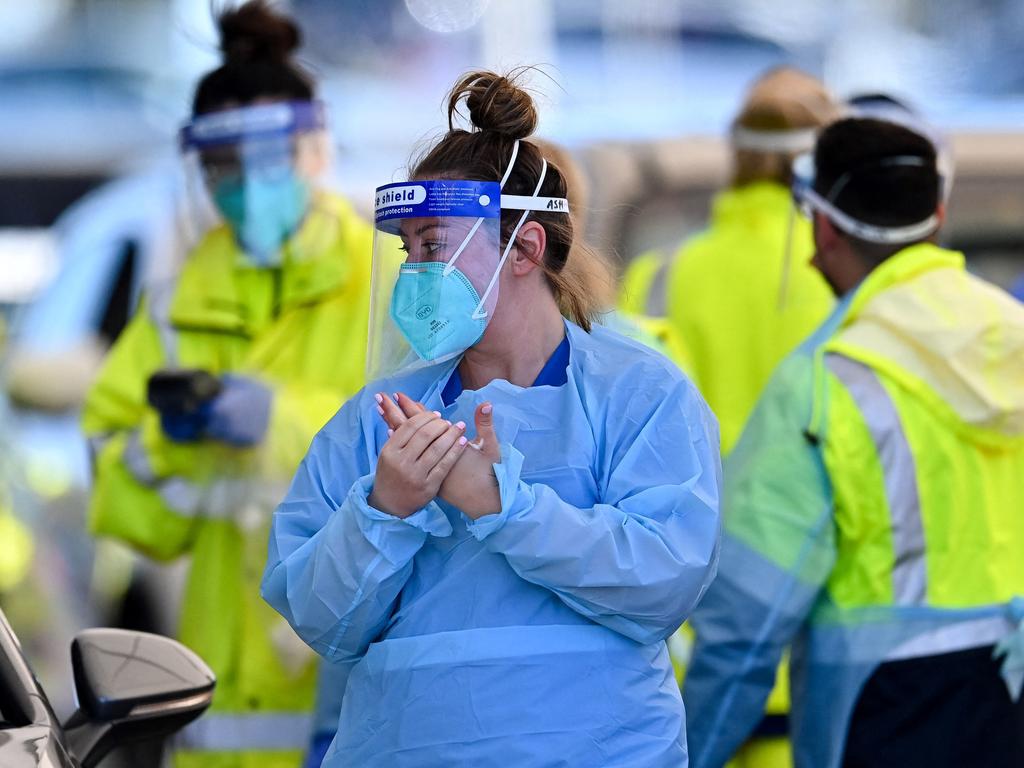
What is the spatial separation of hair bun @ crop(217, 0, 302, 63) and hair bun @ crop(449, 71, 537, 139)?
73.2 inches

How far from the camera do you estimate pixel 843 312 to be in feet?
11.3

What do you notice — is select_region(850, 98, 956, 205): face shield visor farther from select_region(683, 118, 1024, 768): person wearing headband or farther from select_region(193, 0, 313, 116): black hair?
select_region(193, 0, 313, 116): black hair

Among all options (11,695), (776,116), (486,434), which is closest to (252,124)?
(776,116)

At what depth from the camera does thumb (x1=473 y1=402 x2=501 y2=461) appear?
2.27m

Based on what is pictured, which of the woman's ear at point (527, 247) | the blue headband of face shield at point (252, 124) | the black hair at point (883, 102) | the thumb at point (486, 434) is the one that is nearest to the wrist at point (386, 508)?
the thumb at point (486, 434)

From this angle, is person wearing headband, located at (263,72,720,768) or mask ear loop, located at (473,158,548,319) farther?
mask ear loop, located at (473,158,548,319)

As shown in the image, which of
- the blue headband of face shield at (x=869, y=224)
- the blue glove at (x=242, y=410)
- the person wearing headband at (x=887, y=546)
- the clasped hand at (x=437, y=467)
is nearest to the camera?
the clasped hand at (x=437, y=467)

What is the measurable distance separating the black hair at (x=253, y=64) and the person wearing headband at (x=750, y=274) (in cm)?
110

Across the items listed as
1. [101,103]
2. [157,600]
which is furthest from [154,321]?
[101,103]

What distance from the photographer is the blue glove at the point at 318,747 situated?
11.7 feet

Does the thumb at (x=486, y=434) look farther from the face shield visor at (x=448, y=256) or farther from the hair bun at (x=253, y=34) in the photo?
the hair bun at (x=253, y=34)

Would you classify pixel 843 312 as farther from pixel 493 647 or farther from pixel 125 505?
pixel 125 505

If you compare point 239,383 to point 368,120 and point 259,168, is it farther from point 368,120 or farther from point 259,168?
point 368,120

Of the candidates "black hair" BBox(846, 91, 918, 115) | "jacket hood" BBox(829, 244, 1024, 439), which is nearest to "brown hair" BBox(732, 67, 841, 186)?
"black hair" BBox(846, 91, 918, 115)
